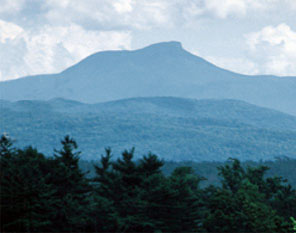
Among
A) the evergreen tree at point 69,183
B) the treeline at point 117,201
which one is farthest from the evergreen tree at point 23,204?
the evergreen tree at point 69,183

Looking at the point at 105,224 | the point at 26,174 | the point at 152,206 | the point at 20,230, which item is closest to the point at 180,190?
the point at 152,206

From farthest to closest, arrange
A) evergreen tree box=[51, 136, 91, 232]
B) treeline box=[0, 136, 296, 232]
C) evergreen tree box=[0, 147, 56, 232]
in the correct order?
evergreen tree box=[51, 136, 91, 232] < treeline box=[0, 136, 296, 232] < evergreen tree box=[0, 147, 56, 232]

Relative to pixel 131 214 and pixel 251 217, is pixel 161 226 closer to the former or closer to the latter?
pixel 131 214

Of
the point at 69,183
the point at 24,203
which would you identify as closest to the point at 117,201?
the point at 69,183

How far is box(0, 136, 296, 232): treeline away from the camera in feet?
117

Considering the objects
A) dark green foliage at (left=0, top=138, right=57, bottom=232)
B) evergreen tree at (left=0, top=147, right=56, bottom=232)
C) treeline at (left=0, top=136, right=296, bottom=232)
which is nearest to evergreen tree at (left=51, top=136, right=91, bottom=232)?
treeline at (left=0, top=136, right=296, bottom=232)

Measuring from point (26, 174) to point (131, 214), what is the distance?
337 inches

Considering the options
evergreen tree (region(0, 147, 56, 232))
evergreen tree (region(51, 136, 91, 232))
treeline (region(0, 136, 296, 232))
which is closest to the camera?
evergreen tree (region(0, 147, 56, 232))

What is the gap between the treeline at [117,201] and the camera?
3566 cm

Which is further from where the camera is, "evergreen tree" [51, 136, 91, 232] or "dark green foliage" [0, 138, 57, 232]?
"evergreen tree" [51, 136, 91, 232]

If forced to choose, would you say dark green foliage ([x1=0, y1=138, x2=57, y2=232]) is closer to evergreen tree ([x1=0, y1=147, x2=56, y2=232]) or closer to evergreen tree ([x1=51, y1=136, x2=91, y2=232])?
evergreen tree ([x1=0, y1=147, x2=56, y2=232])

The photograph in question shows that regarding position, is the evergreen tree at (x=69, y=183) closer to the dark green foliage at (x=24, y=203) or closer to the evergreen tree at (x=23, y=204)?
the dark green foliage at (x=24, y=203)

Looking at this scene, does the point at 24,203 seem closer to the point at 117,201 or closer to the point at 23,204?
the point at 23,204

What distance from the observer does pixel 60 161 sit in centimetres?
4238
